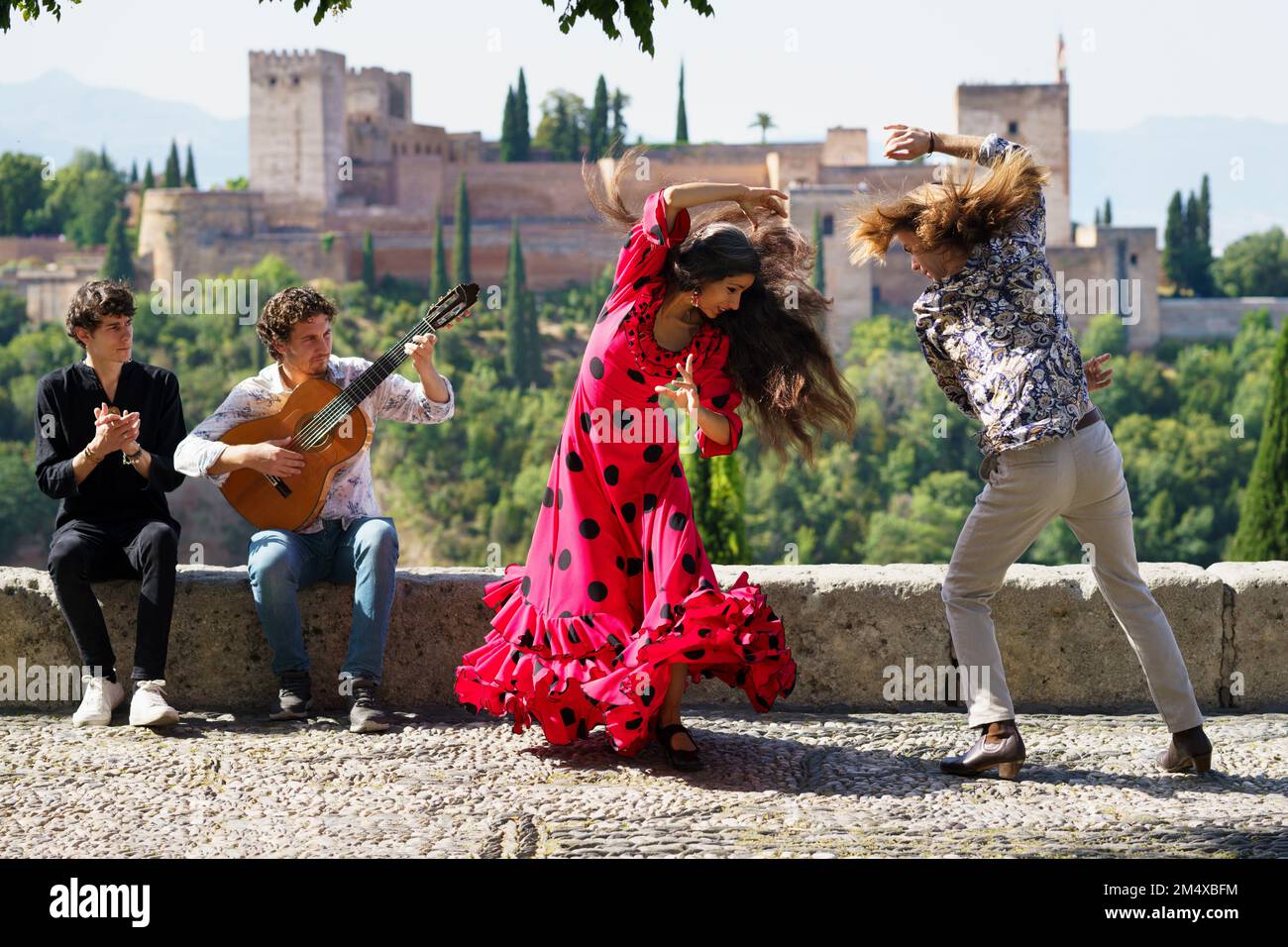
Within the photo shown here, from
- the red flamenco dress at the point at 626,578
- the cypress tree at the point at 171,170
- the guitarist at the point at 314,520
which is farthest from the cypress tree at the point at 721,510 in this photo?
the cypress tree at the point at 171,170

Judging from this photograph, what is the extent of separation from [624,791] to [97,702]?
1.43 meters

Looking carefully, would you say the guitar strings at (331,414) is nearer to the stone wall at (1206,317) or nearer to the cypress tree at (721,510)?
the cypress tree at (721,510)

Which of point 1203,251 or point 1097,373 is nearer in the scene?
point 1097,373

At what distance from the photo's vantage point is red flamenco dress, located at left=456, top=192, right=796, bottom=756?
355 centimetres

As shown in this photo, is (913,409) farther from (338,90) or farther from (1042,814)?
(1042,814)

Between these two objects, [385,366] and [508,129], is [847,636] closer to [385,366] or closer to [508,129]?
[385,366]

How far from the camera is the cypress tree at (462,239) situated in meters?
56.0

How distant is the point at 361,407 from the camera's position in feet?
14.0

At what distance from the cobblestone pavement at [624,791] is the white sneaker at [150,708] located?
0.12 ft

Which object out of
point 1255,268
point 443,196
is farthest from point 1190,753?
point 1255,268

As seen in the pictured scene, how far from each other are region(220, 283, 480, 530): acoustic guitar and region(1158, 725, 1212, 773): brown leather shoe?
1.98 m

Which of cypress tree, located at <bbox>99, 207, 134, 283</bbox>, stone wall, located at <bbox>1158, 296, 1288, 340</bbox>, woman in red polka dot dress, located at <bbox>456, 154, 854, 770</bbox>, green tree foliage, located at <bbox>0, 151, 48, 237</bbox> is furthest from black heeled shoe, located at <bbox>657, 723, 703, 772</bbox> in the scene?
green tree foliage, located at <bbox>0, 151, 48, 237</bbox>

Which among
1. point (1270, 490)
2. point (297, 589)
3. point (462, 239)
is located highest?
point (462, 239)
